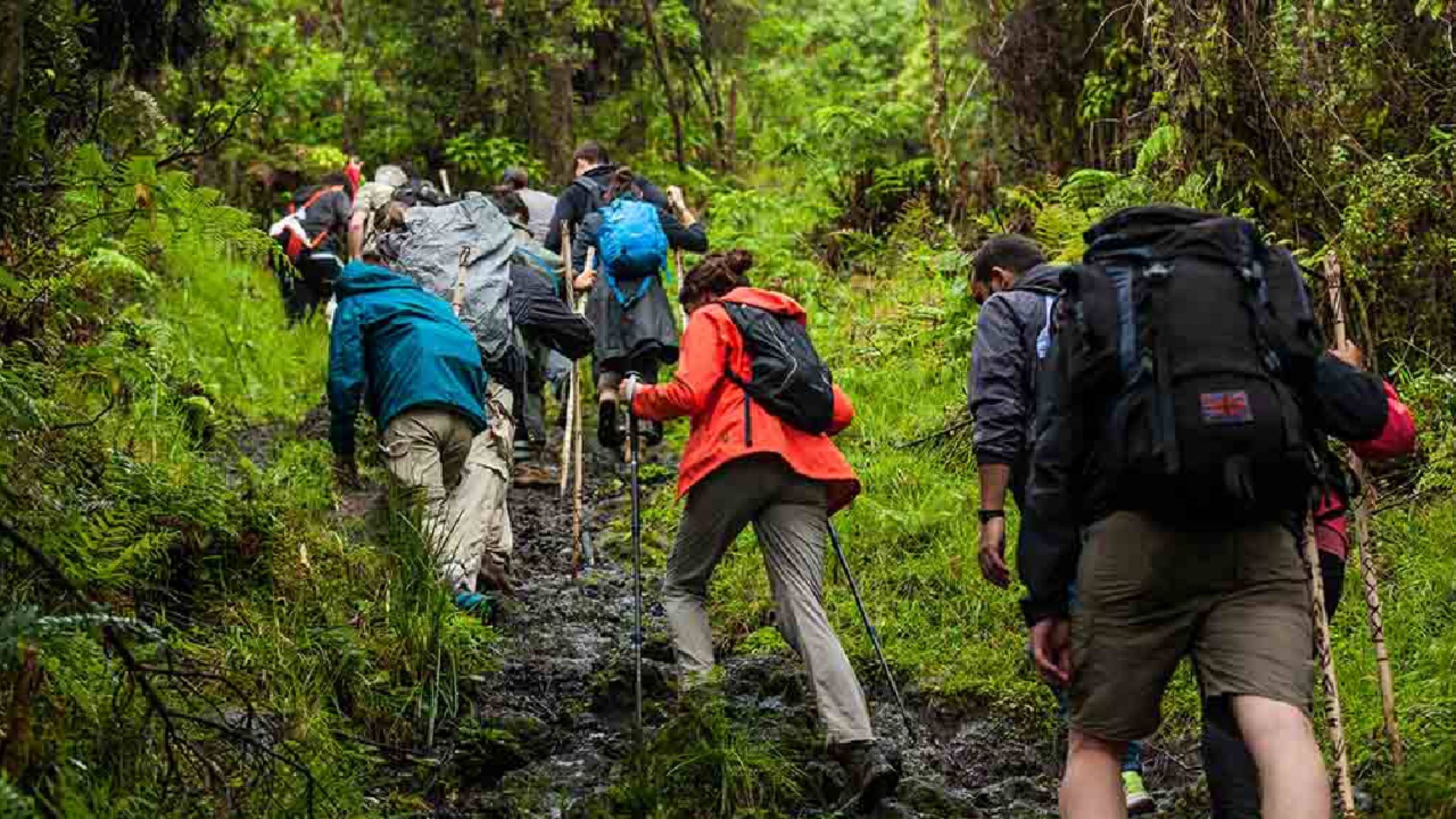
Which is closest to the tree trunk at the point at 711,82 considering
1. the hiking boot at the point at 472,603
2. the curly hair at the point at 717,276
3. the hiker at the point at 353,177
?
the hiker at the point at 353,177

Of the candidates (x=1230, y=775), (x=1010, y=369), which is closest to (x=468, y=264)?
(x=1010, y=369)

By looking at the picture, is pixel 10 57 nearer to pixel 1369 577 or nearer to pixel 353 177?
pixel 1369 577

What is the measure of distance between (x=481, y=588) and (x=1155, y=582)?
19.2ft

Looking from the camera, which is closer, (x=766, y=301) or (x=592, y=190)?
(x=766, y=301)

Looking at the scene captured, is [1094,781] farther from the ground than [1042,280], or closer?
closer

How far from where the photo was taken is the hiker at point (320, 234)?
13883 mm

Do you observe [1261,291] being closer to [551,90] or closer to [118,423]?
[118,423]

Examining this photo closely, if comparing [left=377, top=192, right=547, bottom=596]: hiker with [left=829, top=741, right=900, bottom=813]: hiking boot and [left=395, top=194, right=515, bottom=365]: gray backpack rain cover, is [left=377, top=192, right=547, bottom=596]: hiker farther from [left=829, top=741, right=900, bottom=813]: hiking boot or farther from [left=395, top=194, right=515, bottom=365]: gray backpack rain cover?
[left=829, top=741, right=900, bottom=813]: hiking boot

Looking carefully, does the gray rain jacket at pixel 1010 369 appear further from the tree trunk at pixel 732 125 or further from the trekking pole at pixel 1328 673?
the tree trunk at pixel 732 125

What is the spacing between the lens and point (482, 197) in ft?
31.9

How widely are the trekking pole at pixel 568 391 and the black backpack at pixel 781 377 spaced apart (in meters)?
4.50

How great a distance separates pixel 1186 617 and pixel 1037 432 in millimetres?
620

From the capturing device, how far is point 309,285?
14859 millimetres

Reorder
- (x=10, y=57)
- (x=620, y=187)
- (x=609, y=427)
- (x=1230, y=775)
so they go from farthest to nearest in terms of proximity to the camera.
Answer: (x=620, y=187) → (x=609, y=427) → (x=1230, y=775) → (x=10, y=57)
